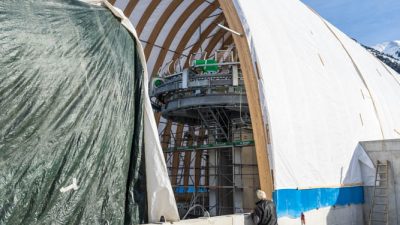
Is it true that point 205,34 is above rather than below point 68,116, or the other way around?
above

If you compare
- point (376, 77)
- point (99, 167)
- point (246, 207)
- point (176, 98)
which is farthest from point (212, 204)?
point (376, 77)

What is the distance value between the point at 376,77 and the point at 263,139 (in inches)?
622

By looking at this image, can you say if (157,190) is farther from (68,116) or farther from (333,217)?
(333,217)

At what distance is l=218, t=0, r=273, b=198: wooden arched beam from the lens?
11.6 metres

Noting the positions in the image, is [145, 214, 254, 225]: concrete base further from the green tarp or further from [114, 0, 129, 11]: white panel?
[114, 0, 129, 11]: white panel

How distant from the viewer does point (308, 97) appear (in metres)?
14.5

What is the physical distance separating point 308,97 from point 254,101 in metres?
3.45

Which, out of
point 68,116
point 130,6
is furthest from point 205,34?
point 68,116

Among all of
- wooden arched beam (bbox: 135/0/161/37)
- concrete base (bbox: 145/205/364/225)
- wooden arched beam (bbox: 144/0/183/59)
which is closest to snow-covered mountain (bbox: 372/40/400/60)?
wooden arched beam (bbox: 144/0/183/59)

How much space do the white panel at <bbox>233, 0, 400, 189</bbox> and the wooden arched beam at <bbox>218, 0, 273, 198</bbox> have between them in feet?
0.81

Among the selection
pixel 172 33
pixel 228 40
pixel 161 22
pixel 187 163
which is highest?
pixel 228 40

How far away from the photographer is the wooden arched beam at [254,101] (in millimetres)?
11594

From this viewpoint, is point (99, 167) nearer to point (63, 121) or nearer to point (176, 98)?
point (63, 121)

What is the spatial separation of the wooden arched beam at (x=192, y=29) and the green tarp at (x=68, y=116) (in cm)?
1492
